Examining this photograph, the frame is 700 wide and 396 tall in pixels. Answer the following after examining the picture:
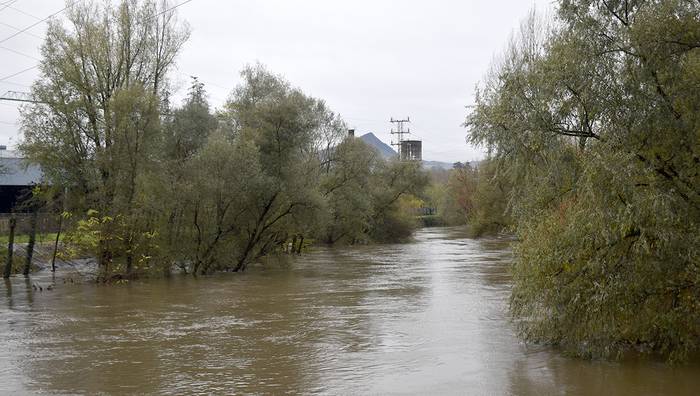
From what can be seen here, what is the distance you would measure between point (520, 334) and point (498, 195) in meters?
44.9

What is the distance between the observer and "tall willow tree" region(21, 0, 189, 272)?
1212 inches


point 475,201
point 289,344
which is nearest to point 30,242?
point 289,344

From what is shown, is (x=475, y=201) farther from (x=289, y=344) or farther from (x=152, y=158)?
(x=289, y=344)

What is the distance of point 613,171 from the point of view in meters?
12.1

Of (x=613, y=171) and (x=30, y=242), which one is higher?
(x=613, y=171)

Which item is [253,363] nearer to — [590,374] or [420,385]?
[420,385]

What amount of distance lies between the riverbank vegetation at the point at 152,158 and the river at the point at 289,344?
3.25 meters

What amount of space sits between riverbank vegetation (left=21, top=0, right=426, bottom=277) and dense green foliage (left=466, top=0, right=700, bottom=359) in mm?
20911

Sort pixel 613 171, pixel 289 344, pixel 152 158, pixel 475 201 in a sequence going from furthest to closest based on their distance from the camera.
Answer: pixel 475 201 < pixel 152 158 < pixel 289 344 < pixel 613 171

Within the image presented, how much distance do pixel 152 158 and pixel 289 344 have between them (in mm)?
18909

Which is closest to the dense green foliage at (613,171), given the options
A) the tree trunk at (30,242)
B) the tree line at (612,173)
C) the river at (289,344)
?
the tree line at (612,173)

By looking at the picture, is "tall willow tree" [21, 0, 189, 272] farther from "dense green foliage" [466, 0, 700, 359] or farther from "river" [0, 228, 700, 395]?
"dense green foliage" [466, 0, 700, 359]

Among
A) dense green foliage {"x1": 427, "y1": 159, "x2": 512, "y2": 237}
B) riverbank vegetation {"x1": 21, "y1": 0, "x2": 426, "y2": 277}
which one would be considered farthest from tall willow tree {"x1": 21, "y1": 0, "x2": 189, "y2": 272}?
dense green foliage {"x1": 427, "y1": 159, "x2": 512, "y2": 237}

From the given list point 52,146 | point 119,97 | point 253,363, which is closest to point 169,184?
point 119,97
